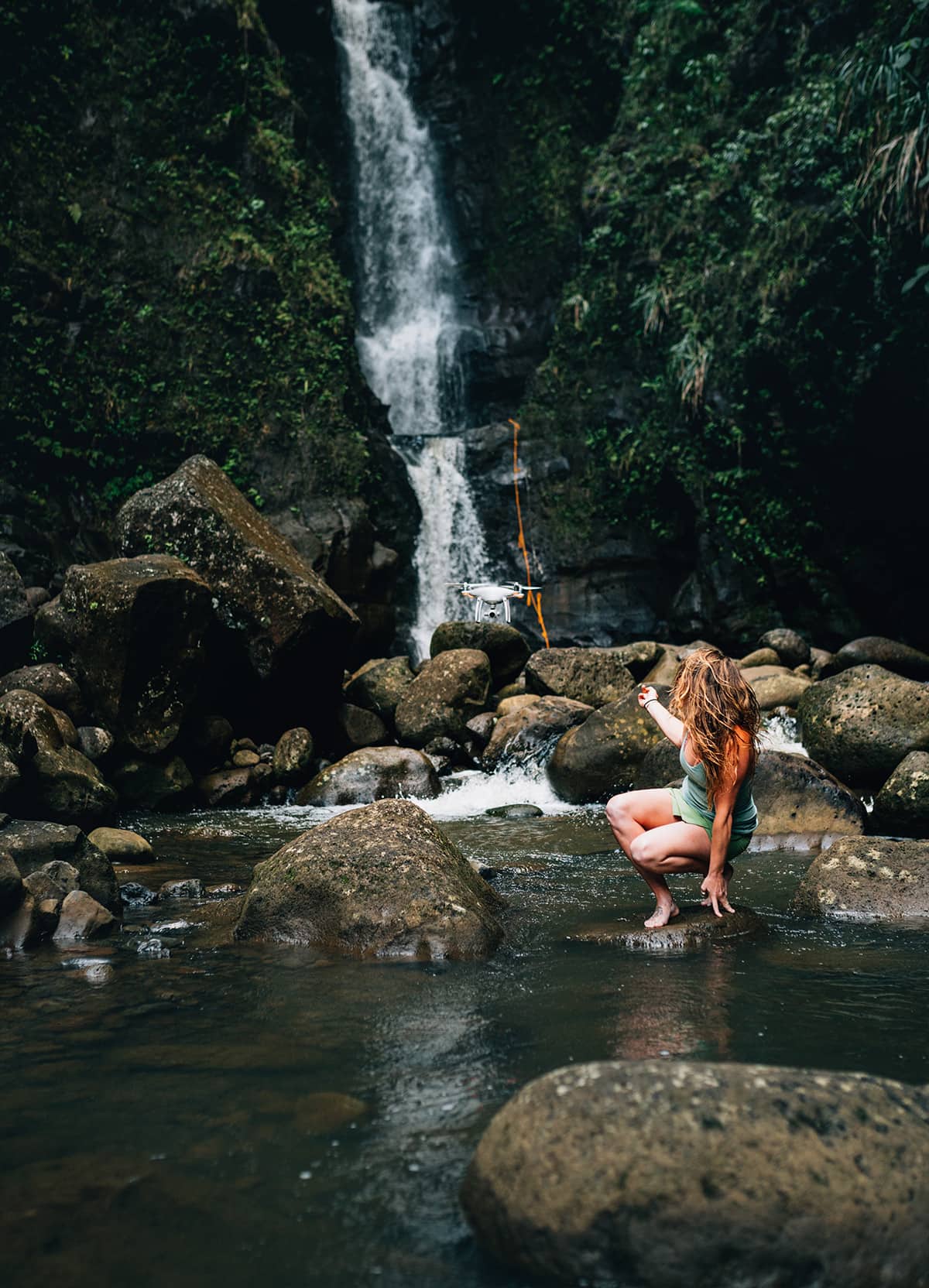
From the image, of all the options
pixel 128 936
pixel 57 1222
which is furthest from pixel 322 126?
pixel 57 1222

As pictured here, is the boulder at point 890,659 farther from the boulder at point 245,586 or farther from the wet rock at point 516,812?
the boulder at point 245,586

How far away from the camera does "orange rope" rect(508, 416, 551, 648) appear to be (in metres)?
20.6

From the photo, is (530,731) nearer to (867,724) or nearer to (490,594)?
(867,724)

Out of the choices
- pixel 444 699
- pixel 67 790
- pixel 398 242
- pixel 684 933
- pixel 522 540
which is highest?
pixel 398 242

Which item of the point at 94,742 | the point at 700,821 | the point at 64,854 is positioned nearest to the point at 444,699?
the point at 94,742

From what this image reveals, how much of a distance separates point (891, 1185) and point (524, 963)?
2.56 m

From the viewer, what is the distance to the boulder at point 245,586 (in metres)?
11.3

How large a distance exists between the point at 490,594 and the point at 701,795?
40.7 ft

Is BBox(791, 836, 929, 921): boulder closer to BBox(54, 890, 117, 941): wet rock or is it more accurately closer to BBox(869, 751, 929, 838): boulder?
BBox(869, 751, 929, 838): boulder

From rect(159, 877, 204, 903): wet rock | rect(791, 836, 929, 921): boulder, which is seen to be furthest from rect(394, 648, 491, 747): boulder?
rect(791, 836, 929, 921): boulder

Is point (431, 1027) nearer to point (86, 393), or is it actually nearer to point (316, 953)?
point (316, 953)

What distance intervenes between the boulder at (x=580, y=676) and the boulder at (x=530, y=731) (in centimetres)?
91

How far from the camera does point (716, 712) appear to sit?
15.6 ft

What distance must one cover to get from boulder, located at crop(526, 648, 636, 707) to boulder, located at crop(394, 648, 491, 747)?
689 millimetres
